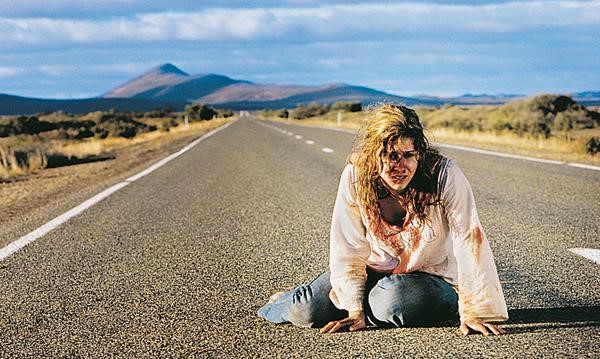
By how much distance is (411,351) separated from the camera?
12.4 feet

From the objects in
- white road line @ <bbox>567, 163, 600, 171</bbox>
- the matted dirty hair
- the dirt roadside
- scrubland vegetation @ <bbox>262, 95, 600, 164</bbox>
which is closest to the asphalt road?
the matted dirty hair

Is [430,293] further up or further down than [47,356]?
further up

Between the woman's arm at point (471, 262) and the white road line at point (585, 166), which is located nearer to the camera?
the woman's arm at point (471, 262)

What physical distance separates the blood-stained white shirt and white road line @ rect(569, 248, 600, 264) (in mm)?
2003

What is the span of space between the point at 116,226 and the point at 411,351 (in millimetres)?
4869

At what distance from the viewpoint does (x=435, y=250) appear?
4117mm

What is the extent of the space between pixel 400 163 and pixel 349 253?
1.75ft

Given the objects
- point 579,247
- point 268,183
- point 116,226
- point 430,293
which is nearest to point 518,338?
point 430,293

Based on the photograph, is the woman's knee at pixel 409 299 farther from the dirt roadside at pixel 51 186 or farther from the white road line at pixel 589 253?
the dirt roadside at pixel 51 186

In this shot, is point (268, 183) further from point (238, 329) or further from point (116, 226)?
point (238, 329)

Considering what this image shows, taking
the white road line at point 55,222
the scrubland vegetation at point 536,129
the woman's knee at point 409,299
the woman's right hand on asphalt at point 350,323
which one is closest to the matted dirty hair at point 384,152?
the woman's knee at point 409,299

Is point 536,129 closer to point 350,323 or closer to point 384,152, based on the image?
point 350,323

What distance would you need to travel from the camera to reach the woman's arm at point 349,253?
4.02 metres

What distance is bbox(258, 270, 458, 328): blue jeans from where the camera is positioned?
4.07m
